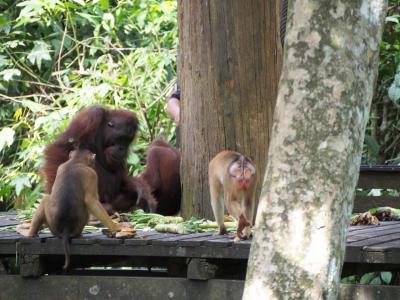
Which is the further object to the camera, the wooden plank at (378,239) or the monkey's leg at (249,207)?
the monkey's leg at (249,207)

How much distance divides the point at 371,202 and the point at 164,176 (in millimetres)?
1535

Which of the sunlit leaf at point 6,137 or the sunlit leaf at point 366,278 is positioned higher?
the sunlit leaf at point 6,137

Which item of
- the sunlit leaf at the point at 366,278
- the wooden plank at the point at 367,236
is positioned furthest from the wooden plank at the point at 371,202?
the wooden plank at the point at 367,236

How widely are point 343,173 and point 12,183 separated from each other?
19.4 feet

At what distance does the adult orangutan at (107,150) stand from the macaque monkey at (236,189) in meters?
1.31

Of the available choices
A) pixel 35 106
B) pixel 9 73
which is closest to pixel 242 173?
pixel 35 106

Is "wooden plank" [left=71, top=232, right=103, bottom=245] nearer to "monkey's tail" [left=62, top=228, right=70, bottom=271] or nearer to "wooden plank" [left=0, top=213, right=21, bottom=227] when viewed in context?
"monkey's tail" [left=62, top=228, right=70, bottom=271]

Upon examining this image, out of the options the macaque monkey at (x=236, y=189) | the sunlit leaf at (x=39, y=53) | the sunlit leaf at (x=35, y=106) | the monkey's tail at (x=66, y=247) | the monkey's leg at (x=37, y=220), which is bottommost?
the monkey's tail at (x=66, y=247)

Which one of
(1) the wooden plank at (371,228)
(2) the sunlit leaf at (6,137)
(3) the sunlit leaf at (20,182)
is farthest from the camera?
(2) the sunlit leaf at (6,137)

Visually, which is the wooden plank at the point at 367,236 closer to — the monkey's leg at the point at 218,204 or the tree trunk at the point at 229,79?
the monkey's leg at the point at 218,204

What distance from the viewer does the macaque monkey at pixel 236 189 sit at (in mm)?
4871

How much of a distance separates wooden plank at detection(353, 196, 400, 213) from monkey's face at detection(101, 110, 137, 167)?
175 cm

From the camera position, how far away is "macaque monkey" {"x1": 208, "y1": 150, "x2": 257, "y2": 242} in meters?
4.87

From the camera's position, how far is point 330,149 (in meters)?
2.84
